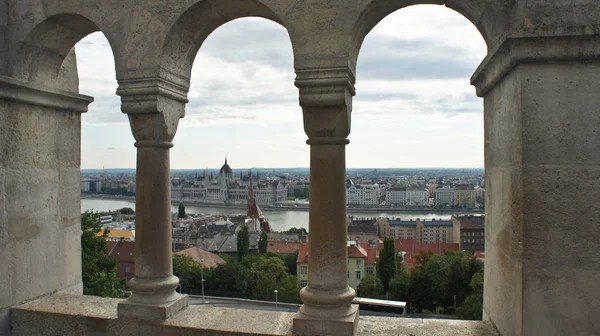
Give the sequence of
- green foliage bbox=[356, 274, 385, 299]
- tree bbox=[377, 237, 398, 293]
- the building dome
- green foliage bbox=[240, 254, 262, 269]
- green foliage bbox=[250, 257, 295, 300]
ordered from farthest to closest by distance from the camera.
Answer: the building dome → green foliage bbox=[240, 254, 262, 269] → green foliage bbox=[250, 257, 295, 300] → tree bbox=[377, 237, 398, 293] → green foliage bbox=[356, 274, 385, 299]

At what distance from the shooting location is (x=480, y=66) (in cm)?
395

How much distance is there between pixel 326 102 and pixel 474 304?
92.8 ft

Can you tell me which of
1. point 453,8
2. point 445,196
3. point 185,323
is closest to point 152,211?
point 185,323

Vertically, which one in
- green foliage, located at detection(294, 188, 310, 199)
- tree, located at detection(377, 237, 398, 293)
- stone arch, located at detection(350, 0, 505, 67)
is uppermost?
stone arch, located at detection(350, 0, 505, 67)

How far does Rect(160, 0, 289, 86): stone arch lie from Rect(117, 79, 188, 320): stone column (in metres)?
0.23

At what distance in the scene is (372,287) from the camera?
1583 inches

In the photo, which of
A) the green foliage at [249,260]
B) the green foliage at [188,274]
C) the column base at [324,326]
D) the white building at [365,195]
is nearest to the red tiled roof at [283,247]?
the green foliage at [249,260]

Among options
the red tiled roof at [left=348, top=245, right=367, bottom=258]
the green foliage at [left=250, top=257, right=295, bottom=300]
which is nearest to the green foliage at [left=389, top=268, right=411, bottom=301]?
the red tiled roof at [left=348, top=245, right=367, bottom=258]

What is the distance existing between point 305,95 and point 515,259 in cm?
192

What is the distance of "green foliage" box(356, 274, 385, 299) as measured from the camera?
40.1m

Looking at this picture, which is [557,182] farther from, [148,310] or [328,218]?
[148,310]

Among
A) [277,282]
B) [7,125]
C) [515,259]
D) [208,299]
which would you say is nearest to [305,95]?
[515,259]

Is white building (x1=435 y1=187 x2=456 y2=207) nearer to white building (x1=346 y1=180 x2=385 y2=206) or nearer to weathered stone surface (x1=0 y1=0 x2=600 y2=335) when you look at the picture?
white building (x1=346 y1=180 x2=385 y2=206)

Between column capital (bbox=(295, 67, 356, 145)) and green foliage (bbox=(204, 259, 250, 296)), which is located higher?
column capital (bbox=(295, 67, 356, 145))
